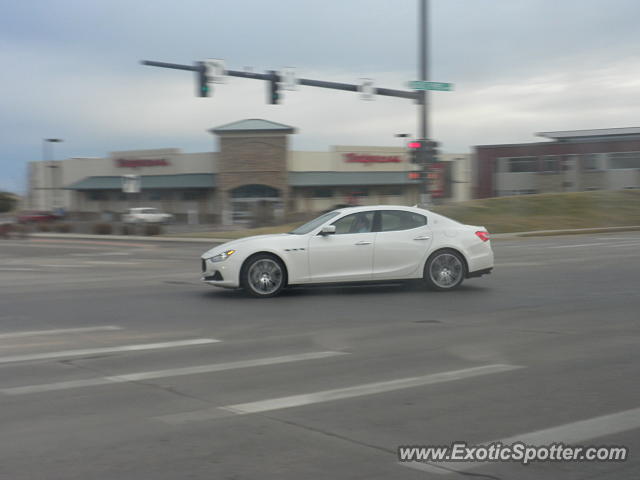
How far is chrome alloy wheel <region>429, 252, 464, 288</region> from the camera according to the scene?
42.5ft

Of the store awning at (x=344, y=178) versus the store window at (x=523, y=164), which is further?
the store window at (x=523, y=164)

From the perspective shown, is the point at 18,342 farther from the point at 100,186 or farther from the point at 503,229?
the point at 100,186

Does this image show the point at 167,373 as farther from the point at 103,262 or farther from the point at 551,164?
the point at 551,164

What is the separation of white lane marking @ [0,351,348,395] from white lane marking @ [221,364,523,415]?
1.29 m

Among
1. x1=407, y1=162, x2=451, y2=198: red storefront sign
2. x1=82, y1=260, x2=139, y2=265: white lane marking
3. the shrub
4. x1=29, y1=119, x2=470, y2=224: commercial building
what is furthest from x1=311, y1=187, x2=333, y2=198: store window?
x1=82, y1=260, x2=139, y2=265: white lane marking

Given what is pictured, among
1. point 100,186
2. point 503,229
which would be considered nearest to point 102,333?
point 503,229

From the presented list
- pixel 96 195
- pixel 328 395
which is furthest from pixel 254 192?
pixel 328 395

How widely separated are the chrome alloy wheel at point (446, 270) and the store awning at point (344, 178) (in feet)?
159

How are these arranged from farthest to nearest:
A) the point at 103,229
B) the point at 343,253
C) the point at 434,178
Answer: the point at 103,229, the point at 434,178, the point at 343,253

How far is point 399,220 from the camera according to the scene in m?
13.0

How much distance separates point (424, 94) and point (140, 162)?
46008 mm

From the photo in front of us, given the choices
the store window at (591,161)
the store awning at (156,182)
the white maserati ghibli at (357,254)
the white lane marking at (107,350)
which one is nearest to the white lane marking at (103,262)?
the white maserati ghibli at (357,254)

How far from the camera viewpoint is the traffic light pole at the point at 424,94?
24.6 m

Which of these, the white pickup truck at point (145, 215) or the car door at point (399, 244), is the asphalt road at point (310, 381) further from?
the white pickup truck at point (145, 215)
